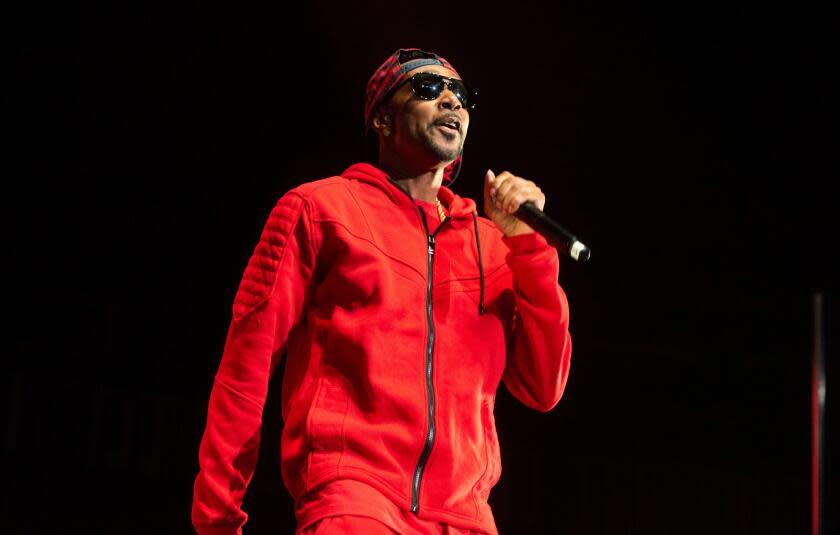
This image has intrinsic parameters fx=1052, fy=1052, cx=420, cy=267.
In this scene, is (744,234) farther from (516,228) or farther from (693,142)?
(516,228)

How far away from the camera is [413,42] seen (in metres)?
3.54

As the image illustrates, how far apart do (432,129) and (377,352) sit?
18.9 inches

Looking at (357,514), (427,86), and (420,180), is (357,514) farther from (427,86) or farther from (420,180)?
(427,86)

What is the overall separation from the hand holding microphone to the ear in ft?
0.97

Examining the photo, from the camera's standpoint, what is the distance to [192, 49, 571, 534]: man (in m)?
1.63

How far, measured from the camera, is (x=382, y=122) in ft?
6.80

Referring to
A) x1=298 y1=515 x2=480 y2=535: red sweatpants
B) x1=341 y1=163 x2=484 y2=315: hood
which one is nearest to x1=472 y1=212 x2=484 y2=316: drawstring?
x1=341 y1=163 x2=484 y2=315: hood

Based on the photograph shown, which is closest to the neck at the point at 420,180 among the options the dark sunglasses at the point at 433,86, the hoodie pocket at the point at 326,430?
the dark sunglasses at the point at 433,86

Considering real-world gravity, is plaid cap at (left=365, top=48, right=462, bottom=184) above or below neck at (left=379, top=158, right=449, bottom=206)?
above

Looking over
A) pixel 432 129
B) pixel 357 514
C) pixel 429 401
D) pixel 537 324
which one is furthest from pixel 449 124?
pixel 357 514

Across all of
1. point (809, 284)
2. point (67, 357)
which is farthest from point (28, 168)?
point (809, 284)

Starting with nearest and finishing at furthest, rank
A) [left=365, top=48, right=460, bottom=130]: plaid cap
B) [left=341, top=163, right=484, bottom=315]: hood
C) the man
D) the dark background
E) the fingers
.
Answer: the man, the fingers, [left=341, top=163, right=484, bottom=315]: hood, [left=365, top=48, right=460, bottom=130]: plaid cap, the dark background

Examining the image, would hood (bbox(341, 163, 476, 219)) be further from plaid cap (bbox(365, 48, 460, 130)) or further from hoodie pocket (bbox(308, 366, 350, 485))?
hoodie pocket (bbox(308, 366, 350, 485))

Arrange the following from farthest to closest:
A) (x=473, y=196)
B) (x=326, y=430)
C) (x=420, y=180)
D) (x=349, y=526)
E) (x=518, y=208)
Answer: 1. (x=473, y=196)
2. (x=420, y=180)
3. (x=518, y=208)
4. (x=326, y=430)
5. (x=349, y=526)
